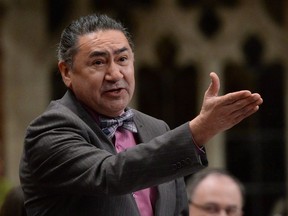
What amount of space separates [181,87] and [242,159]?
79 cm

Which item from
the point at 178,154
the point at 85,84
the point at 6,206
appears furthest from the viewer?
the point at 6,206

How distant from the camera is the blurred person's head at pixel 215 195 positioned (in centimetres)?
471

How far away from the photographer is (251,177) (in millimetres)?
9422

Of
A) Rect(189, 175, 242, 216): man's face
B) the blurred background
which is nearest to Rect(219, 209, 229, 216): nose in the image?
Rect(189, 175, 242, 216): man's face

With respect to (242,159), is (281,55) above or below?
above

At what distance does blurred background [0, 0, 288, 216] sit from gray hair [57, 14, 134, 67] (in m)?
5.97

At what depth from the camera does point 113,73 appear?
3252 millimetres

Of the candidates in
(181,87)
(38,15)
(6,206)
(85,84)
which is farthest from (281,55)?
(85,84)

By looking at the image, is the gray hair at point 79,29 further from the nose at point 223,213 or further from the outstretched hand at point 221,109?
the nose at point 223,213

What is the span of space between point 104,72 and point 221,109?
443 mm

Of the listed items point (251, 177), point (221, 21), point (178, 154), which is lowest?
point (251, 177)

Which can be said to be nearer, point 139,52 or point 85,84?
point 85,84

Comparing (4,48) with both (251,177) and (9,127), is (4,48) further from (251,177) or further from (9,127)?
(251,177)

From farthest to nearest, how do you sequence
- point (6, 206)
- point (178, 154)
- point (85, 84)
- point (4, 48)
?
point (4, 48)
point (6, 206)
point (85, 84)
point (178, 154)
